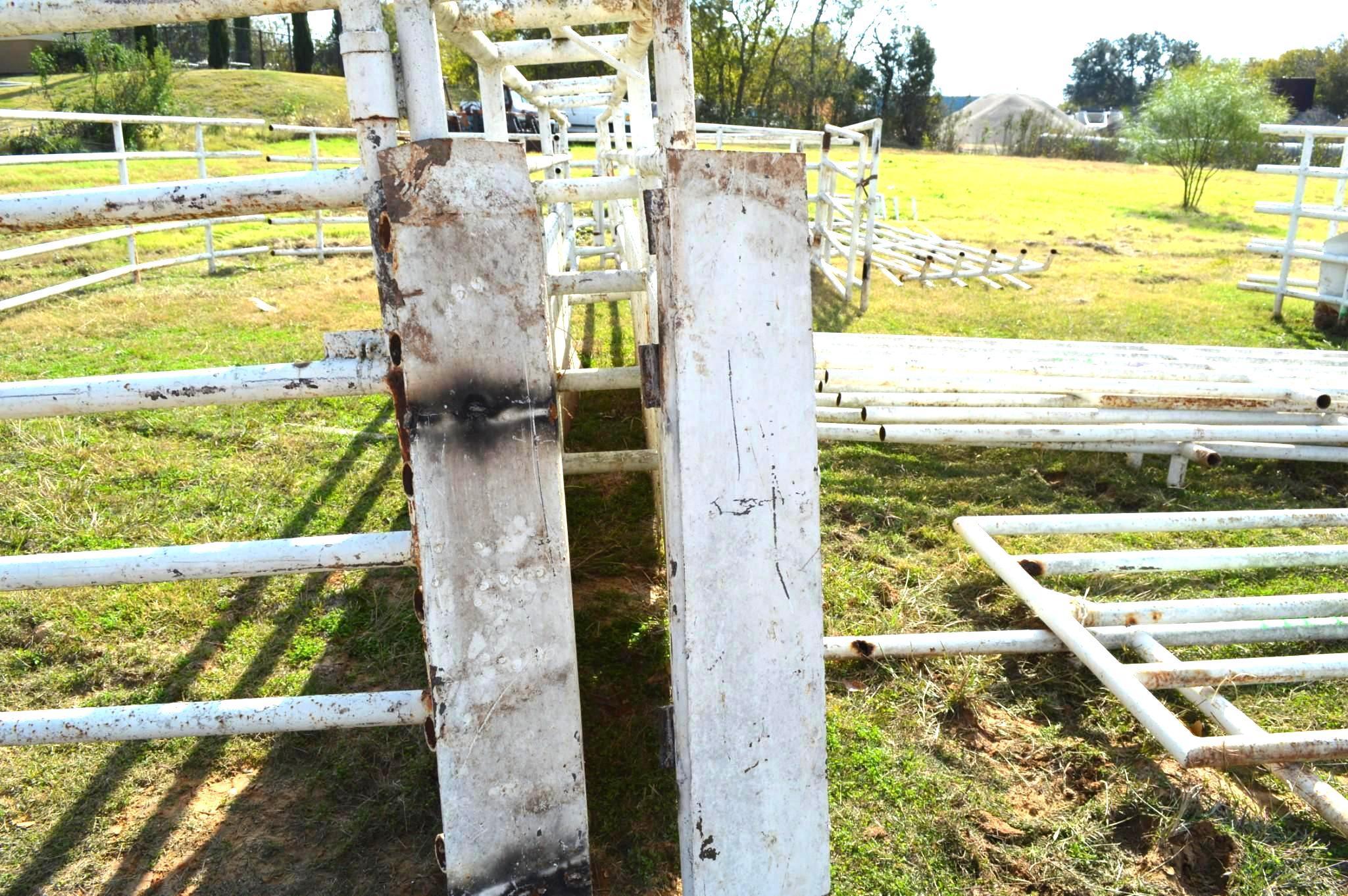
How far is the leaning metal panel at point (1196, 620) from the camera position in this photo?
2.17m

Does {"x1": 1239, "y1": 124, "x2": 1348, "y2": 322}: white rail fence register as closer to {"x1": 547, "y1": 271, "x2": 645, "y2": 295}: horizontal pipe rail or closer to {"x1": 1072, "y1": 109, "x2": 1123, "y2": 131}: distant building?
{"x1": 547, "y1": 271, "x2": 645, "y2": 295}: horizontal pipe rail

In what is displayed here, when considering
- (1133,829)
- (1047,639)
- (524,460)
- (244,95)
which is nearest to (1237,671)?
(1047,639)

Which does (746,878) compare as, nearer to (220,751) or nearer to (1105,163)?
(220,751)

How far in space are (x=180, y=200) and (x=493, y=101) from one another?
2604mm

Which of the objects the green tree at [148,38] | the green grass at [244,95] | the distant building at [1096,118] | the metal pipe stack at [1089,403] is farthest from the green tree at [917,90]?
the metal pipe stack at [1089,403]

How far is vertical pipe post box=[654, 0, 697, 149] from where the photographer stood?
174 centimetres

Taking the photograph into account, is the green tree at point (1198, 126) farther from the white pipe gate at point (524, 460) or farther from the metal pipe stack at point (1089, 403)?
the white pipe gate at point (524, 460)

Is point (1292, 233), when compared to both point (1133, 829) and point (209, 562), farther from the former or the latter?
point (209, 562)

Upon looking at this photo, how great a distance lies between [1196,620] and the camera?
9.11 ft

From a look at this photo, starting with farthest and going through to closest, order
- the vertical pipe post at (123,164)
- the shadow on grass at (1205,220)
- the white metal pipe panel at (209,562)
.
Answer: the shadow on grass at (1205,220), the vertical pipe post at (123,164), the white metal pipe panel at (209,562)

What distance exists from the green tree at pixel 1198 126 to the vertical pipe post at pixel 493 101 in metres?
19.2

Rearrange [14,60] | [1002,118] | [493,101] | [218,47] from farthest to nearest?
1. [1002,118]
2. [14,60]
3. [218,47]
4. [493,101]

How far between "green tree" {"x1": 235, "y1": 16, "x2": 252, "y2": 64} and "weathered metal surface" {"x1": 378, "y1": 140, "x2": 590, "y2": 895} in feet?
149

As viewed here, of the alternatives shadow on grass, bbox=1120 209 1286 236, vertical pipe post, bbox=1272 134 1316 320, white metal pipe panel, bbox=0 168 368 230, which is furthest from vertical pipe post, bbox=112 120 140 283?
shadow on grass, bbox=1120 209 1286 236
